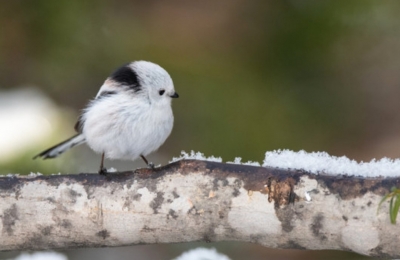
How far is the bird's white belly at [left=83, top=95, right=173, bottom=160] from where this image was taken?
187 cm

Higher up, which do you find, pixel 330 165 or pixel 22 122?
pixel 22 122

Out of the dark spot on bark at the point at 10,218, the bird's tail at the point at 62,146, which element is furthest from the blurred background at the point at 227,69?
the dark spot on bark at the point at 10,218

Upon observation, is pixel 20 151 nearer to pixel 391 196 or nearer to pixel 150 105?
pixel 150 105

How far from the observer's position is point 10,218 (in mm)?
1531

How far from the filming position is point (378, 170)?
1.39 metres

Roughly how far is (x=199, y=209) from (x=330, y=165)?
332 mm

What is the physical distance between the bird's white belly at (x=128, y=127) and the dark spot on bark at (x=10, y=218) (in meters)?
0.45

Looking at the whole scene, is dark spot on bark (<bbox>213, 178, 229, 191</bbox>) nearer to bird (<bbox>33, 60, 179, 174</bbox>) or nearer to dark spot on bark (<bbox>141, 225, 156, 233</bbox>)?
dark spot on bark (<bbox>141, 225, 156, 233</bbox>)

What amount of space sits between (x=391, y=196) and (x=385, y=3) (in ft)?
6.45

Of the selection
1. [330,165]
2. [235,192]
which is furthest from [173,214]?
[330,165]

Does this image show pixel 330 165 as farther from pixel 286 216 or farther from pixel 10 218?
pixel 10 218

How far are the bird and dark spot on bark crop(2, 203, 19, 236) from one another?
0.41 meters

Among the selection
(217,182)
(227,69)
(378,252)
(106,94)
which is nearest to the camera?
(378,252)

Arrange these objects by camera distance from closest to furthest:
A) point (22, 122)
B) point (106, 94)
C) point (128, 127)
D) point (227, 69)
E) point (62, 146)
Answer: point (128, 127) < point (106, 94) < point (62, 146) < point (22, 122) < point (227, 69)
